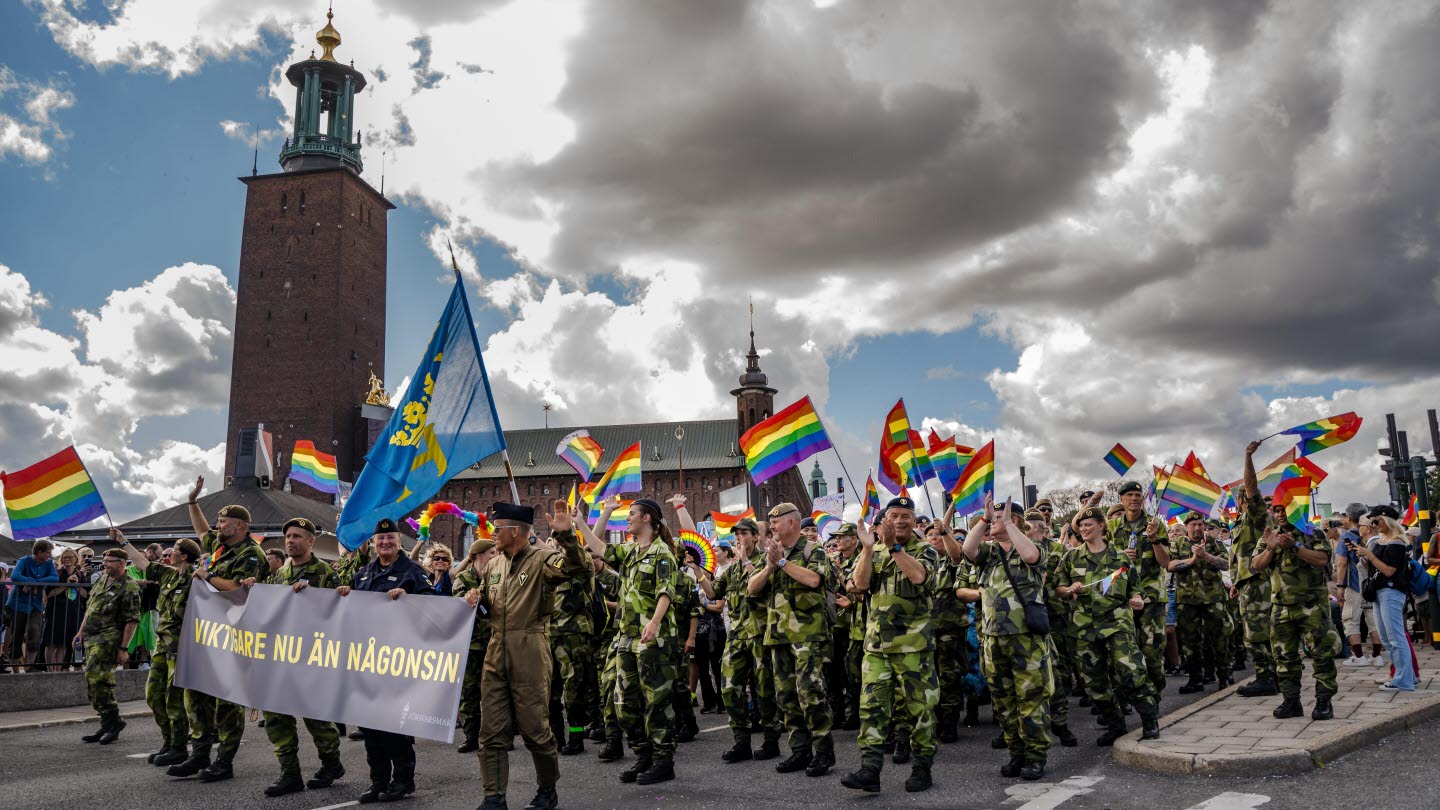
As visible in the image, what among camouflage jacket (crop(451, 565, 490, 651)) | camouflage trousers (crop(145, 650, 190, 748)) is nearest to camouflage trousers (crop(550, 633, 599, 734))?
camouflage jacket (crop(451, 565, 490, 651))

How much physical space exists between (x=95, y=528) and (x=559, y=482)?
136 feet

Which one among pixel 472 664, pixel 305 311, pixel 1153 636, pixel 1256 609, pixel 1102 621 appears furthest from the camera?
pixel 305 311

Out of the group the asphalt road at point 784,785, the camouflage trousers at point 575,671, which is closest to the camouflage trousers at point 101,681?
the asphalt road at point 784,785

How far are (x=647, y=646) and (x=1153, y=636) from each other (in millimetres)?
5457

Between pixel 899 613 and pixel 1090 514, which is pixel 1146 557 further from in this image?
pixel 899 613

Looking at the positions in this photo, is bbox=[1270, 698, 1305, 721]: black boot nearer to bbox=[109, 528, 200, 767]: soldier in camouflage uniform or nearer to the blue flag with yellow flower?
the blue flag with yellow flower

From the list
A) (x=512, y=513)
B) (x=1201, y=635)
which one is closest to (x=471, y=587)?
(x=512, y=513)

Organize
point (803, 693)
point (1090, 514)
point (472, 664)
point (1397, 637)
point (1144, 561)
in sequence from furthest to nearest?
point (1144, 561)
point (1397, 637)
point (472, 664)
point (1090, 514)
point (803, 693)

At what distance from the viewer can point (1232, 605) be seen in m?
13.4

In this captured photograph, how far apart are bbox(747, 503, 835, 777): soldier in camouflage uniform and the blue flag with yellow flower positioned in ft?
7.96

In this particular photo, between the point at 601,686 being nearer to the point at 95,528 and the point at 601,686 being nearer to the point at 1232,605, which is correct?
the point at 1232,605

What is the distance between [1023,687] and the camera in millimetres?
7465

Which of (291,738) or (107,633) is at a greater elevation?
(107,633)

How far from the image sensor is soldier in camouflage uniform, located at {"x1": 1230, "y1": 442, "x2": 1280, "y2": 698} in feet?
30.8
